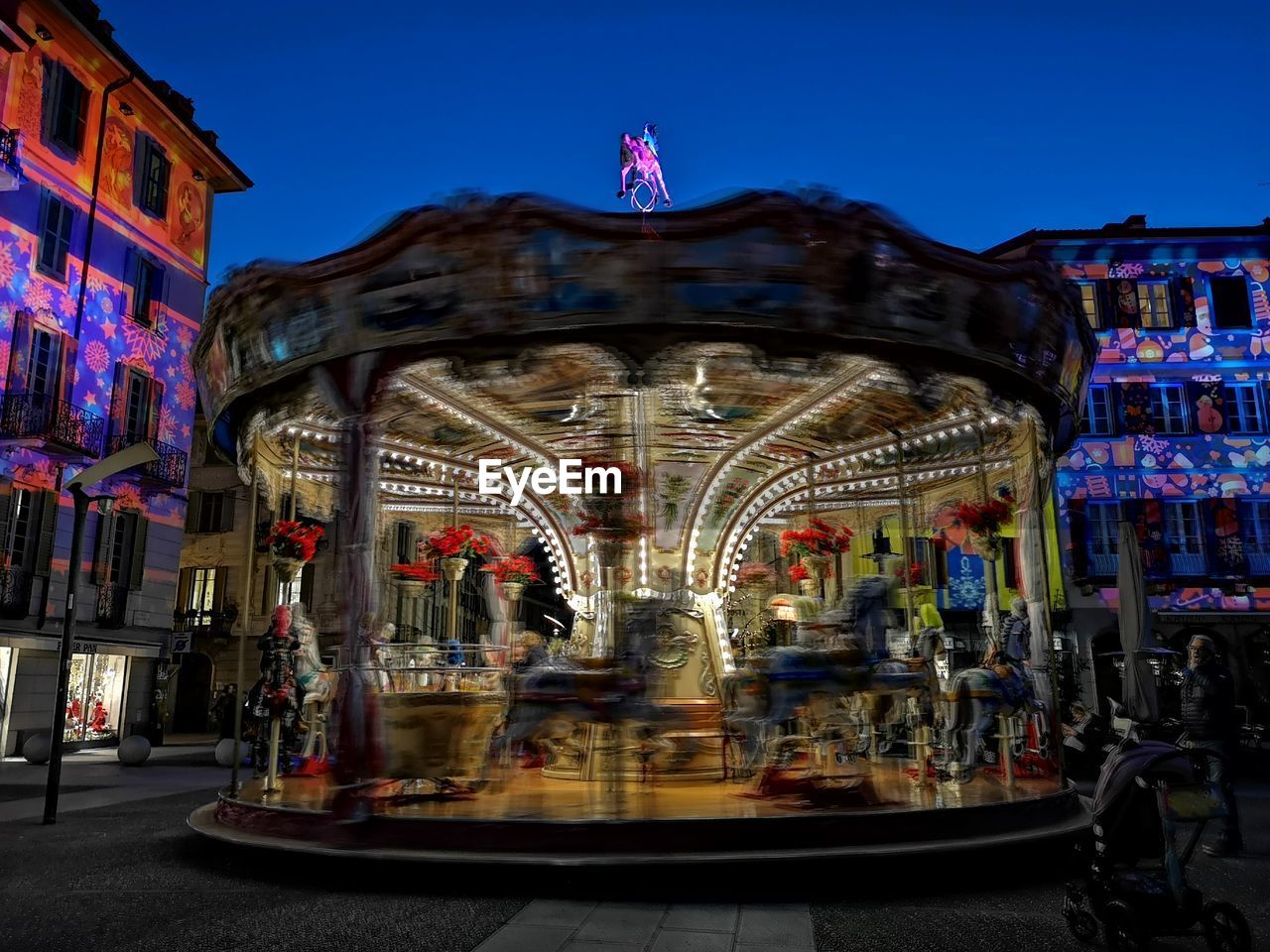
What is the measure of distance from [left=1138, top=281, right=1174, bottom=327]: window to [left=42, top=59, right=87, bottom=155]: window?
26415mm

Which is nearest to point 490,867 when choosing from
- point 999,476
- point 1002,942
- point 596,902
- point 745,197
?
point 596,902

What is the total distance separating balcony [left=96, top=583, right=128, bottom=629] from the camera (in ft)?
68.6

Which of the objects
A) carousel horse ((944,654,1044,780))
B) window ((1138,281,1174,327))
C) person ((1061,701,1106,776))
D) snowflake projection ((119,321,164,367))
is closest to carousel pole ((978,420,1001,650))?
carousel horse ((944,654,1044,780))

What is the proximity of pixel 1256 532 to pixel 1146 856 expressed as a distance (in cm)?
2431

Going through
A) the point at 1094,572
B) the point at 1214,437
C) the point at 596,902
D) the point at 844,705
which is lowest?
the point at 596,902

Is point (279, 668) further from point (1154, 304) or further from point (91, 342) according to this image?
point (1154, 304)

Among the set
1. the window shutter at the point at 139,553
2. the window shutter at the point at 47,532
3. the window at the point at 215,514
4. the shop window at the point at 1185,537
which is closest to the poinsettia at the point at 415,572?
the window shutter at the point at 47,532

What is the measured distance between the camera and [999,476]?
1308cm

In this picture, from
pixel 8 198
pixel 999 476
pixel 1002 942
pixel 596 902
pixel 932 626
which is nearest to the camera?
pixel 1002 942

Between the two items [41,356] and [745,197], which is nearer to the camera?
[745,197]

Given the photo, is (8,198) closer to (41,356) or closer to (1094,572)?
(41,356)

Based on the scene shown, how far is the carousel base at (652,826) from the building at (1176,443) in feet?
65.0

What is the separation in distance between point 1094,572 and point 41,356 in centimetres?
2498

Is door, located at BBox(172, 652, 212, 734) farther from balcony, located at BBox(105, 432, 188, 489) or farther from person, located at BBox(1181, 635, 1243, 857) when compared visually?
person, located at BBox(1181, 635, 1243, 857)
